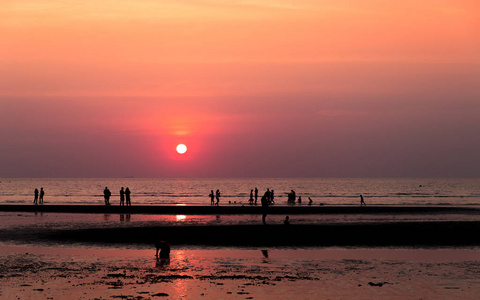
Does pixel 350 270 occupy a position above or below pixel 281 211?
below

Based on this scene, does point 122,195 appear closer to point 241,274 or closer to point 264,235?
point 264,235

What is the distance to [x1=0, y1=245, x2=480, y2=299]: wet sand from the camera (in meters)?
18.6

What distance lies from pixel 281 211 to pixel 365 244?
32054 mm

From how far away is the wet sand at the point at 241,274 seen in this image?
18.6 meters

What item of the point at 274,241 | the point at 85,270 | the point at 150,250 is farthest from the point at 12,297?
the point at 274,241

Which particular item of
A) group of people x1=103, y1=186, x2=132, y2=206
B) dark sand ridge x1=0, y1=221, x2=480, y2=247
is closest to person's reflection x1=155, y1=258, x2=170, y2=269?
dark sand ridge x1=0, y1=221, x2=480, y2=247

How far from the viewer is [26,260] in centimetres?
A: 2559

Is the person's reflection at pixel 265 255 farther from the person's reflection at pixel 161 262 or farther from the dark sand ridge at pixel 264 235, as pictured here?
the person's reflection at pixel 161 262

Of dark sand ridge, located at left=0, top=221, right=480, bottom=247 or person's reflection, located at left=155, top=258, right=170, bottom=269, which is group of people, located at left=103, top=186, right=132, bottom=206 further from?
person's reflection, located at left=155, top=258, right=170, bottom=269

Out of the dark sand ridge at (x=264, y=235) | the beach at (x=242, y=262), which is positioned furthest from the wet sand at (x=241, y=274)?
the dark sand ridge at (x=264, y=235)

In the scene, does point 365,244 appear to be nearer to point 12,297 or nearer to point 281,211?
point 12,297

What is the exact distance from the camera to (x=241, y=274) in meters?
22.0

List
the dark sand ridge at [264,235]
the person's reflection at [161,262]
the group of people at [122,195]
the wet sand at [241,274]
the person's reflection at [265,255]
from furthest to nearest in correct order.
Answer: the group of people at [122,195] < the dark sand ridge at [264,235] < the person's reflection at [265,255] < the person's reflection at [161,262] < the wet sand at [241,274]

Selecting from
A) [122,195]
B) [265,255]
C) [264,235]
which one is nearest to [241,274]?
[265,255]
